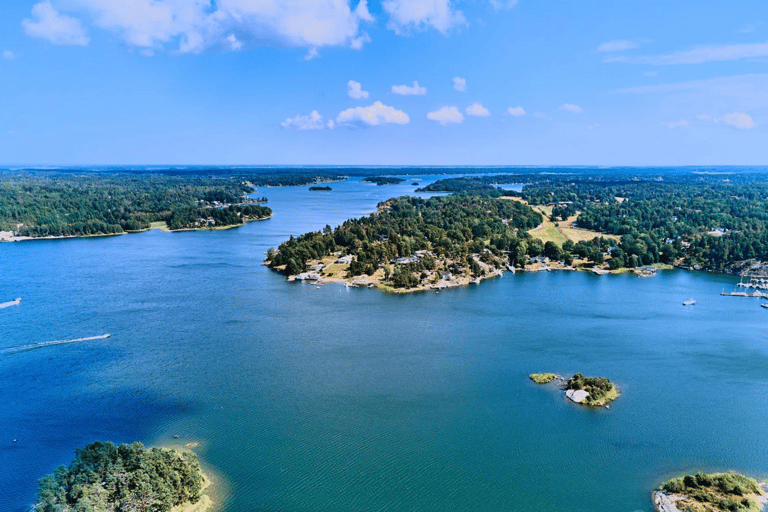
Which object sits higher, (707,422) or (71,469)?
(71,469)

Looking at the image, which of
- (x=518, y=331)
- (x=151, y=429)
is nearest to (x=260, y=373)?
(x=151, y=429)

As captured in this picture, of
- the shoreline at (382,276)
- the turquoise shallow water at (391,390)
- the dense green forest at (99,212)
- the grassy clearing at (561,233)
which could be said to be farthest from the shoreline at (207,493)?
the dense green forest at (99,212)

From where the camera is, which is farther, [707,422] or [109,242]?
[109,242]

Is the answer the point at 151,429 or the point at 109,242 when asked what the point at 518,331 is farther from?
the point at 109,242

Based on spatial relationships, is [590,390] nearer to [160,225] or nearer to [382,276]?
[382,276]

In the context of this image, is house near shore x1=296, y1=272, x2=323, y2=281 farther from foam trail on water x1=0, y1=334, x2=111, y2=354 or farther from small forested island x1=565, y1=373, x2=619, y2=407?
small forested island x1=565, y1=373, x2=619, y2=407

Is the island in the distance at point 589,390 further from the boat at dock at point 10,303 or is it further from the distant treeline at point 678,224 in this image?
the boat at dock at point 10,303

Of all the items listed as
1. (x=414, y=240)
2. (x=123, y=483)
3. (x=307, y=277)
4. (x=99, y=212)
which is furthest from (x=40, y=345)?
(x=99, y=212)
